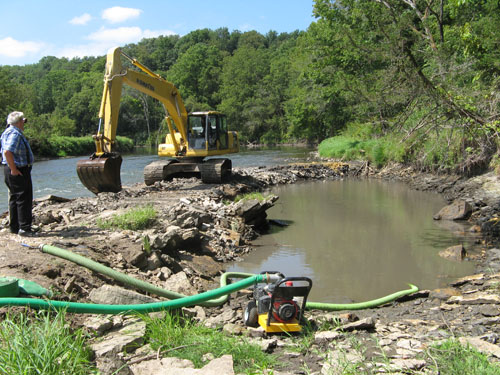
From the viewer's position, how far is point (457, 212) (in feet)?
39.5

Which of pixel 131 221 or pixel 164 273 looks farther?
pixel 131 221

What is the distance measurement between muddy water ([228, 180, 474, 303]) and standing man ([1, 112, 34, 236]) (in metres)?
3.68

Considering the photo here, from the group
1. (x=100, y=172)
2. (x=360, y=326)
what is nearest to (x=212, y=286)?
(x=360, y=326)

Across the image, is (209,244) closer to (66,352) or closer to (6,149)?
(6,149)

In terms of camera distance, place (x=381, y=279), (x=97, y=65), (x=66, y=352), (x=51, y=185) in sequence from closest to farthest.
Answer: (x=66, y=352) < (x=381, y=279) < (x=51, y=185) < (x=97, y=65)

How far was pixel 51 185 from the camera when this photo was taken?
786 inches

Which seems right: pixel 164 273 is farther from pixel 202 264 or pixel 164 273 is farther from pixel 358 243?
pixel 358 243

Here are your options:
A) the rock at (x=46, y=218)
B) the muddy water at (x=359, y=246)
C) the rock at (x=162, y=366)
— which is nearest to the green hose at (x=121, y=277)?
the rock at (x=162, y=366)

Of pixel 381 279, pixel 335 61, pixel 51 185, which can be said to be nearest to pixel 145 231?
pixel 381 279

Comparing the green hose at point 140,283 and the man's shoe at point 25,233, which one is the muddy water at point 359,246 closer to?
the green hose at point 140,283

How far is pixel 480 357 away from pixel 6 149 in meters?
6.53

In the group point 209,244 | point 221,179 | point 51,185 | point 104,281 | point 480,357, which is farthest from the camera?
point 51,185

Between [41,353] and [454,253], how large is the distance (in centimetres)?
781

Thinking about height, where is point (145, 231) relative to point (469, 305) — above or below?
above
